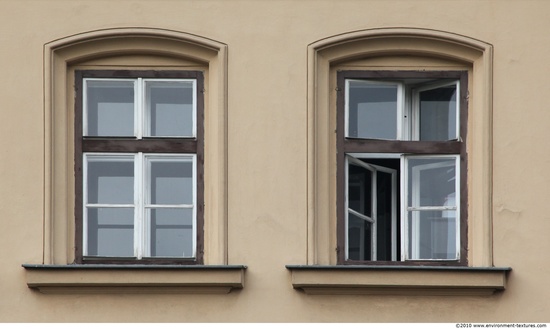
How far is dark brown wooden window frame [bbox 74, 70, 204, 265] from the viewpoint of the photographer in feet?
47.8

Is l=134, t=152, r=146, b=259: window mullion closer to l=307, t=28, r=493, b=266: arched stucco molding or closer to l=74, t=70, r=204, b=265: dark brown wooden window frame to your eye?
l=74, t=70, r=204, b=265: dark brown wooden window frame

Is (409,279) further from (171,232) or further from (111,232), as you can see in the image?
(111,232)

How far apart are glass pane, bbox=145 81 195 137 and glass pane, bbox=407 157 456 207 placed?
5.78 feet

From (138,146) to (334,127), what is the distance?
153 cm

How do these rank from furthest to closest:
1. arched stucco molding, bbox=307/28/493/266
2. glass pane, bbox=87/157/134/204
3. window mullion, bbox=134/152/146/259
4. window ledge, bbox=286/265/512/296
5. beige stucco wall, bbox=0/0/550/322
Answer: glass pane, bbox=87/157/134/204 → window mullion, bbox=134/152/146/259 → arched stucco molding, bbox=307/28/493/266 → beige stucco wall, bbox=0/0/550/322 → window ledge, bbox=286/265/512/296

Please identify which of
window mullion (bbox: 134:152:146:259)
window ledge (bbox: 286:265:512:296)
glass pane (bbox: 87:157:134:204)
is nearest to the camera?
window ledge (bbox: 286:265:512:296)

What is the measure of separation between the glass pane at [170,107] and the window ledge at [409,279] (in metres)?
1.49

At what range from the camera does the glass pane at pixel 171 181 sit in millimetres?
14695

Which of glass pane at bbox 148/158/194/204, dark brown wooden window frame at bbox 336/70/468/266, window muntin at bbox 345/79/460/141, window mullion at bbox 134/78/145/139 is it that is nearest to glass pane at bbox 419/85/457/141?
window muntin at bbox 345/79/460/141

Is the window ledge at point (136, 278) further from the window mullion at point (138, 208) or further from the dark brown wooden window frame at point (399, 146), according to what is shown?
the dark brown wooden window frame at point (399, 146)

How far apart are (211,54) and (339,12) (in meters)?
1.04

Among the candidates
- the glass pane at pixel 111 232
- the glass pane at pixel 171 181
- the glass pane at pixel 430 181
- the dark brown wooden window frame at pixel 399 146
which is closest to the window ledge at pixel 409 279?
the dark brown wooden window frame at pixel 399 146

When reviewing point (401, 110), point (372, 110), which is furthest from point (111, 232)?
point (401, 110)

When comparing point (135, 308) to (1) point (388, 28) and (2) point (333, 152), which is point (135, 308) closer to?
(2) point (333, 152)
